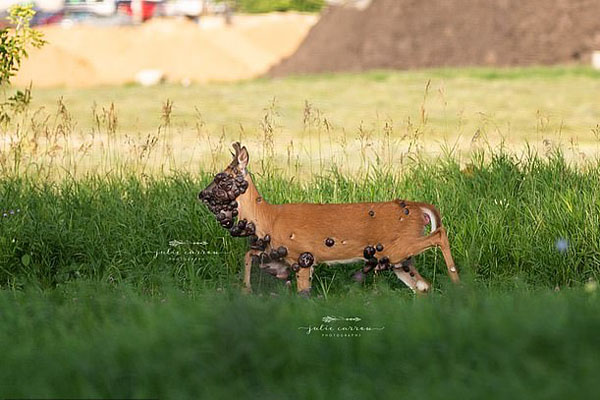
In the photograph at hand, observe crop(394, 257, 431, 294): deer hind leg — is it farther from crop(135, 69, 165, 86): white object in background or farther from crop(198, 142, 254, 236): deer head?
crop(135, 69, 165, 86): white object in background

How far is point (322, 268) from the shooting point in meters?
7.72

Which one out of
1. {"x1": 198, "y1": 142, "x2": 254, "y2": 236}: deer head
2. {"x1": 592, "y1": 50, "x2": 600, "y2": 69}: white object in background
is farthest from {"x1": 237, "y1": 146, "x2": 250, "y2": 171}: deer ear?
{"x1": 592, "y1": 50, "x2": 600, "y2": 69}: white object in background

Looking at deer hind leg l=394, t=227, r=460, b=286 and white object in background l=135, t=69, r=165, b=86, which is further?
white object in background l=135, t=69, r=165, b=86

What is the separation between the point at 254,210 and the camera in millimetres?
6391

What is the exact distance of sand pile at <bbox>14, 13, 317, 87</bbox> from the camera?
3672cm

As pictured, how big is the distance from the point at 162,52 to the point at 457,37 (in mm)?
10258

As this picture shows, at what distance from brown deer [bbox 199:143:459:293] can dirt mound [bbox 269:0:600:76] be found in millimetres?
29431

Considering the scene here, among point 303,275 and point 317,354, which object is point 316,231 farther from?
point 317,354

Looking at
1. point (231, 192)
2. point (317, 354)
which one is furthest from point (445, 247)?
point (317, 354)

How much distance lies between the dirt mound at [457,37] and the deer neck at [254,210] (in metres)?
29.6

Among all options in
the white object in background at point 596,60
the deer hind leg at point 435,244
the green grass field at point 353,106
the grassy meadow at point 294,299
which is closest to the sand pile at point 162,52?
the green grass field at point 353,106

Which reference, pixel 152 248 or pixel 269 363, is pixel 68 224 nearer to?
pixel 152 248

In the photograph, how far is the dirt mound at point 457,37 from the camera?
35.5 m

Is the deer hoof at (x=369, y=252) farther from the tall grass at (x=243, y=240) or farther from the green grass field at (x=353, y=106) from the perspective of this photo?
the green grass field at (x=353, y=106)
